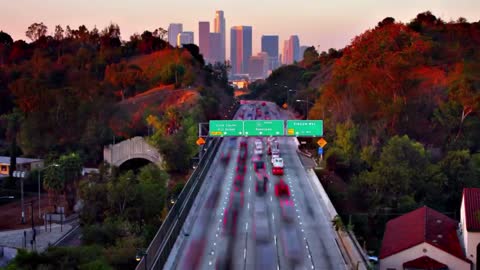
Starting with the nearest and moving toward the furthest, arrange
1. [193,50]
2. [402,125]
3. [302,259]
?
[302,259]
[402,125]
[193,50]

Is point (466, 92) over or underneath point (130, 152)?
over

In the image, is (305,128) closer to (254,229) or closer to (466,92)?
(254,229)

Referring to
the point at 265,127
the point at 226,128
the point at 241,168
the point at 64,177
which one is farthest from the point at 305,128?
the point at 64,177

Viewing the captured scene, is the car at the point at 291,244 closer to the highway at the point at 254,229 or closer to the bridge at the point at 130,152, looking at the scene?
the highway at the point at 254,229

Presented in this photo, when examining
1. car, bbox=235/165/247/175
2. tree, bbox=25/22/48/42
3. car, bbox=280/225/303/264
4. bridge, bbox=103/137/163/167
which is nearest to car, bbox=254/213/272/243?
car, bbox=280/225/303/264

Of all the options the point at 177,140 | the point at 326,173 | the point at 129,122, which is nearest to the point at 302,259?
the point at 326,173

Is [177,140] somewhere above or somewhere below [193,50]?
below

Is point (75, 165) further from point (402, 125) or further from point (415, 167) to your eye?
point (402, 125)
